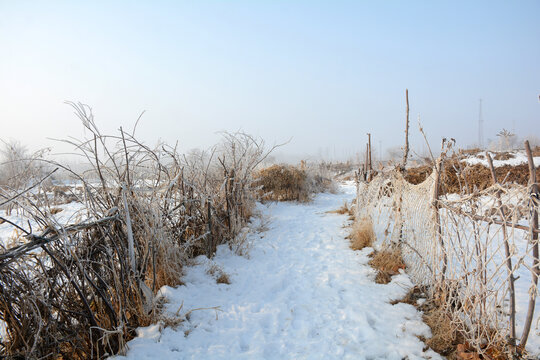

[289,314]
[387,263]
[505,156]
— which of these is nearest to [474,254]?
[387,263]

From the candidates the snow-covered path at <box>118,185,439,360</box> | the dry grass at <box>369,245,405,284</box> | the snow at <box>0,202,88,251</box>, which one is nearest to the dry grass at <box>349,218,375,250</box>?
the snow-covered path at <box>118,185,439,360</box>

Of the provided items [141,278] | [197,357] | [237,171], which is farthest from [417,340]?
[237,171]

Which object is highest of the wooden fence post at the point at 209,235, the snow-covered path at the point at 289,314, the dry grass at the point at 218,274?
the wooden fence post at the point at 209,235

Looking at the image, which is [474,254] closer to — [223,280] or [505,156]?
[223,280]

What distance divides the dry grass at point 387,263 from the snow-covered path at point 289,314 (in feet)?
0.36

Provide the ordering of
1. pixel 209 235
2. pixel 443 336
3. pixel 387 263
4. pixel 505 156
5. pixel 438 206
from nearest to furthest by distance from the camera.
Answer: pixel 443 336
pixel 438 206
pixel 387 263
pixel 209 235
pixel 505 156

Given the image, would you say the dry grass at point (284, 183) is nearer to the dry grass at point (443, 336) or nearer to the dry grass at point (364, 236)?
the dry grass at point (364, 236)

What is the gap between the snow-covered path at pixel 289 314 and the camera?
92.3 inches

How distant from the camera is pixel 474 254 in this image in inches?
108

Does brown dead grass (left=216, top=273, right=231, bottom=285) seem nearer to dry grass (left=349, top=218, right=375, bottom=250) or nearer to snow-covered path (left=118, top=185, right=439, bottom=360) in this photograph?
snow-covered path (left=118, top=185, right=439, bottom=360)

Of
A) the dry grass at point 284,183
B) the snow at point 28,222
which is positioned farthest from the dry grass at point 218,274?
the dry grass at point 284,183

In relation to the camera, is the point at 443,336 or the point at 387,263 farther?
the point at 387,263

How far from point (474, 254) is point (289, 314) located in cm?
194

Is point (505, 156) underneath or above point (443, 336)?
above
